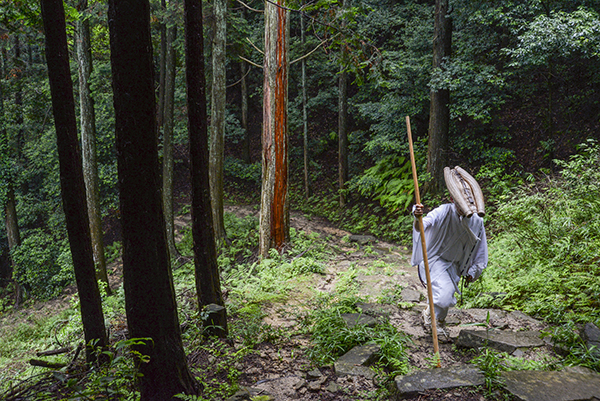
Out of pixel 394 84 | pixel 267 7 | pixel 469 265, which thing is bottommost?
pixel 469 265

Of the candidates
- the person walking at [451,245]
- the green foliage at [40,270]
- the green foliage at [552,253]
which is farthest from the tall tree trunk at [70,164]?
the green foliage at [40,270]

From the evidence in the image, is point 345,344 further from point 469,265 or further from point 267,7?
point 267,7

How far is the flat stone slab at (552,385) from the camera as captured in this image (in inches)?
117

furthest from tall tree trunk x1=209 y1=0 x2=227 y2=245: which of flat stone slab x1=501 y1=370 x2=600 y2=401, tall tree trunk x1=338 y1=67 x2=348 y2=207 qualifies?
flat stone slab x1=501 y1=370 x2=600 y2=401

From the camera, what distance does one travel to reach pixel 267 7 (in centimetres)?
910

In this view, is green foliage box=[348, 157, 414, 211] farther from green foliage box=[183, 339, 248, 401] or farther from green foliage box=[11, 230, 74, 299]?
green foliage box=[11, 230, 74, 299]

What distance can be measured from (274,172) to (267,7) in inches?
161

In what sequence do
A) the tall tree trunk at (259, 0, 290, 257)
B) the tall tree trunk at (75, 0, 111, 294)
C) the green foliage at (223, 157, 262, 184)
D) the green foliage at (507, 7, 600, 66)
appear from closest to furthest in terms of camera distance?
the green foliage at (507, 7, 600, 66)
the tall tree trunk at (259, 0, 290, 257)
the tall tree trunk at (75, 0, 111, 294)
the green foliage at (223, 157, 262, 184)

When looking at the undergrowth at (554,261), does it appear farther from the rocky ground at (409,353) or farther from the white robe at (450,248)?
the white robe at (450,248)

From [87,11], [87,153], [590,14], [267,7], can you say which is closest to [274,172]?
[267,7]

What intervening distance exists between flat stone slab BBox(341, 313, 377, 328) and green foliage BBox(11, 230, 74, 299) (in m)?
14.1

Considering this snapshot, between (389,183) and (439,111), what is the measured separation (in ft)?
11.9

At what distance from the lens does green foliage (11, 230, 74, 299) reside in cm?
1508

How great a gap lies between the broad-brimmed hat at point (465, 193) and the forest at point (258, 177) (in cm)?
163
